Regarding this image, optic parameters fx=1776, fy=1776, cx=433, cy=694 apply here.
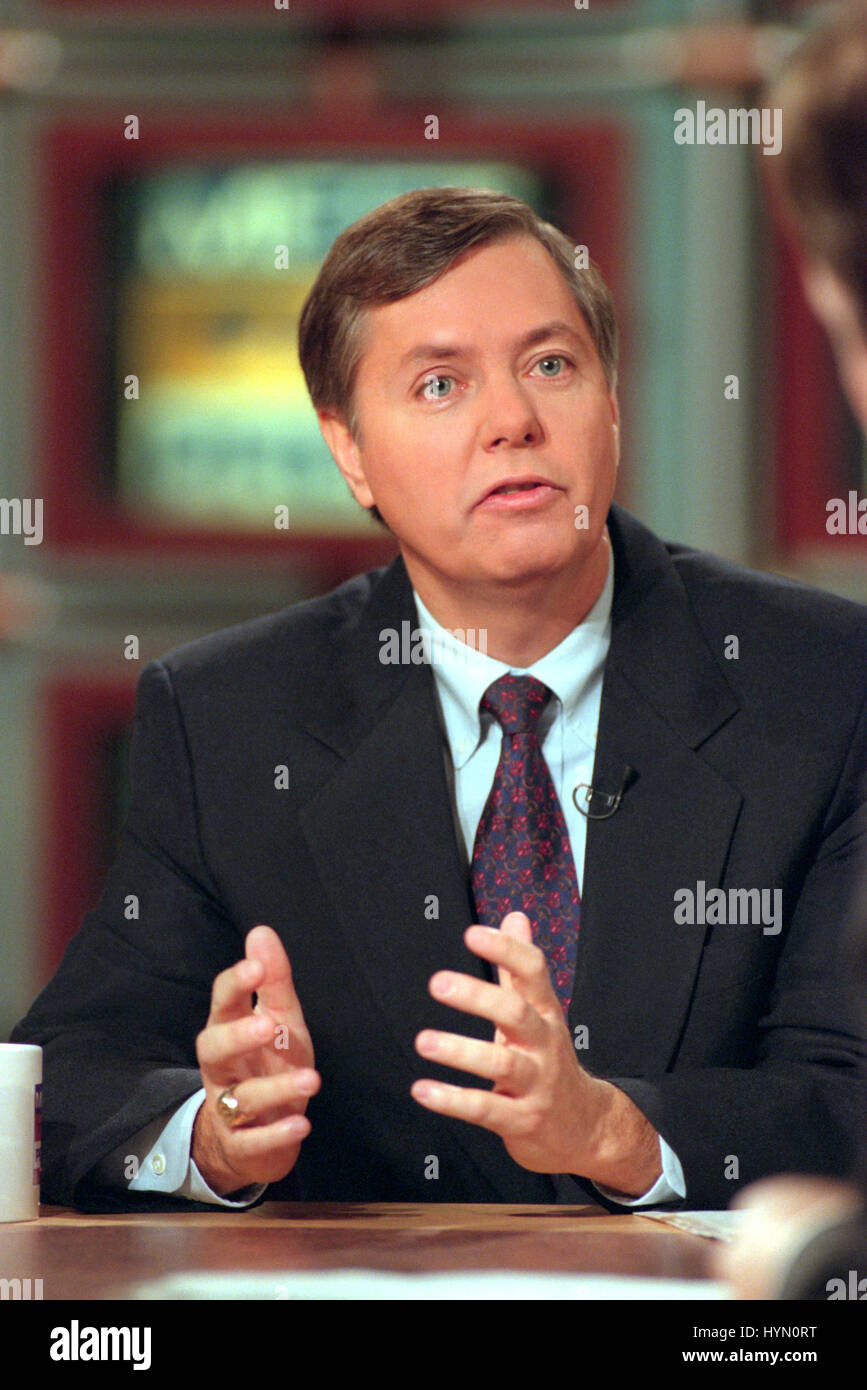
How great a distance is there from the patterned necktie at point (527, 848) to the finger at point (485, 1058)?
430 mm

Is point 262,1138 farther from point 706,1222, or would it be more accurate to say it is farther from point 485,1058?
point 706,1222

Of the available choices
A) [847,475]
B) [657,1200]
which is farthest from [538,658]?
[847,475]

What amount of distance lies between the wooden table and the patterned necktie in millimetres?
410

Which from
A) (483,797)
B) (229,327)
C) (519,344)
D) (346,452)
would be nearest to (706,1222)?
(483,797)

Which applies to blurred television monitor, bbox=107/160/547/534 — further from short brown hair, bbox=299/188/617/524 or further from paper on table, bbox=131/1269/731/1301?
paper on table, bbox=131/1269/731/1301

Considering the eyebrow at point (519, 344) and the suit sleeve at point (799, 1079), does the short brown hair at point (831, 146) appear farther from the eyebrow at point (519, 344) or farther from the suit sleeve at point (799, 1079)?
the eyebrow at point (519, 344)

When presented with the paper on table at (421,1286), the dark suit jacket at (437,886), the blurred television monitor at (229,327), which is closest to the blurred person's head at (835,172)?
the paper on table at (421,1286)

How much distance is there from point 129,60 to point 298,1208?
359cm

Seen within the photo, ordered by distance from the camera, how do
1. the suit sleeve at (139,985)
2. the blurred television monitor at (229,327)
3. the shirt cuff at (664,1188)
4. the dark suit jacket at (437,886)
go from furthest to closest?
the blurred television monitor at (229,327) → the dark suit jacket at (437,886) → the suit sleeve at (139,985) → the shirt cuff at (664,1188)

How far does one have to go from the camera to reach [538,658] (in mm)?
2260

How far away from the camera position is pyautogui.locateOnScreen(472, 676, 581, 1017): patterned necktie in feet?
6.81

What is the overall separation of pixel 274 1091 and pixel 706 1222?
42cm

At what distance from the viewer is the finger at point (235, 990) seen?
5.39ft

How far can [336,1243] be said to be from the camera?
59.4 inches
